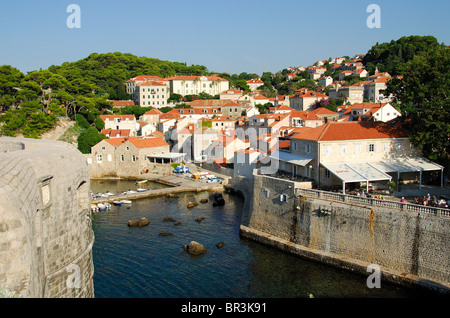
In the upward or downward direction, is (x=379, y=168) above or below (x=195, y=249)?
above

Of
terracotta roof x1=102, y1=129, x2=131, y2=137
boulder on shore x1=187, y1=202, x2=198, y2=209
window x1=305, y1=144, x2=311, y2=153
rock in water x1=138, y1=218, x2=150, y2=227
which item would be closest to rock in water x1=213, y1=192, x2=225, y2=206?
boulder on shore x1=187, y1=202, x2=198, y2=209

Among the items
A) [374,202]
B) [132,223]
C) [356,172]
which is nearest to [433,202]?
[374,202]

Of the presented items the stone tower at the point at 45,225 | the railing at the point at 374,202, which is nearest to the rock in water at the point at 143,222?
the railing at the point at 374,202

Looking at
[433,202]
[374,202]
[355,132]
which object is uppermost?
[355,132]

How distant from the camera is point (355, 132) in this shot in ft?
84.4

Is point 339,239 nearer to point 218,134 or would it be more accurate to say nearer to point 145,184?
point 145,184

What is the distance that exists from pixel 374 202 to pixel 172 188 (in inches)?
921

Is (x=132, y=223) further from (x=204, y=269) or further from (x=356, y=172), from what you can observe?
(x=356, y=172)

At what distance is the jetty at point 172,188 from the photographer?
35.3 meters

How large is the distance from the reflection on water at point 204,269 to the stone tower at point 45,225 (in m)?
6.54

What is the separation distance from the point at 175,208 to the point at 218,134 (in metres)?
23.1

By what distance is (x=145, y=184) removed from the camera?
42.2 metres

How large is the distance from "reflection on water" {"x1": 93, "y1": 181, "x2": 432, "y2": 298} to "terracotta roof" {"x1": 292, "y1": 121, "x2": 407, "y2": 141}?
312 inches

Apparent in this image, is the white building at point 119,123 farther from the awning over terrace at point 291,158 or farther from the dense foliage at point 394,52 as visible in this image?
the dense foliage at point 394,52
